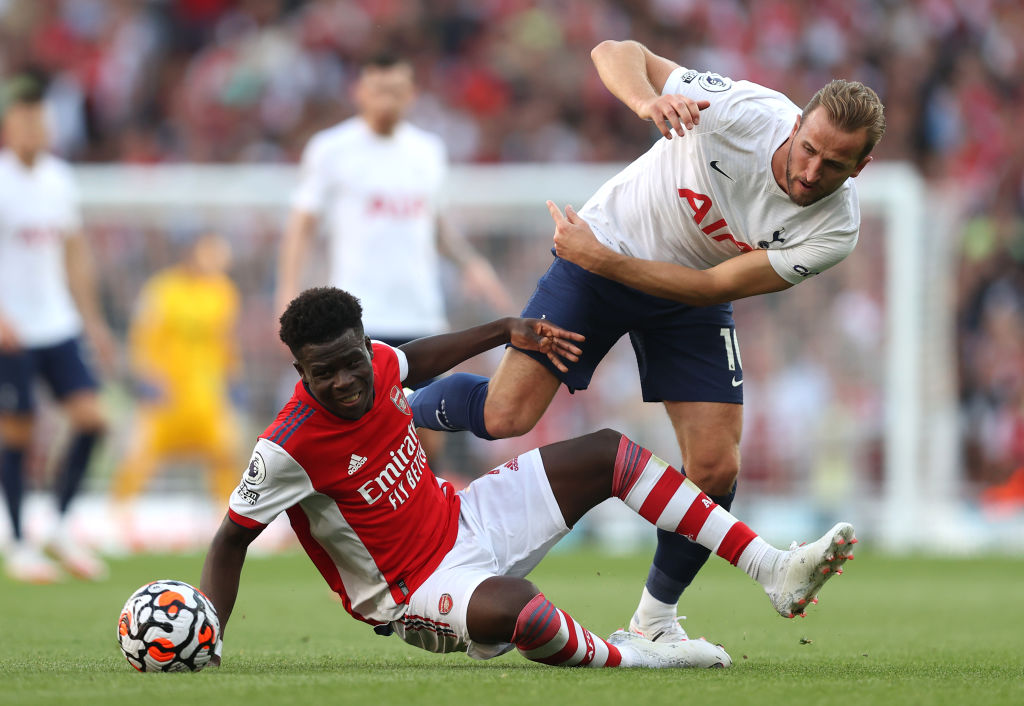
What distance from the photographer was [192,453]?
1206 cm

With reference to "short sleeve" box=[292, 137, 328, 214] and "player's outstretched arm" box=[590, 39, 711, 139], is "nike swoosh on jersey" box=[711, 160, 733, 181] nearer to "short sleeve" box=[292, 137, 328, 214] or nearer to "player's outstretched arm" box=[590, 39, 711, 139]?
"player's outstretched arm" box=[590, 39, 711, 139]

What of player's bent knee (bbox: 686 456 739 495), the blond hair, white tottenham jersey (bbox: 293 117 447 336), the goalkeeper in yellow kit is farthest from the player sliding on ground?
the goalkeeper in yellow kit

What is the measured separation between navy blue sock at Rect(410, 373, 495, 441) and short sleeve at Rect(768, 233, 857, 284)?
1.17m

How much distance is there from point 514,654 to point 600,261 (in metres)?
1.48

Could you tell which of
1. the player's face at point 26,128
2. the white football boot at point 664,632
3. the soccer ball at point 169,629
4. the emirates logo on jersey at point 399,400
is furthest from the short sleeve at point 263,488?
the player's face at point 26,128

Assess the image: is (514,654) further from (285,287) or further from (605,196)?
(285,287)


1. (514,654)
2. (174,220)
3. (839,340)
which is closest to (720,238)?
(514,654)

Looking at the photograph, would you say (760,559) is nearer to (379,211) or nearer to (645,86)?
(645,86)

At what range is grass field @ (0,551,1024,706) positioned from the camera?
3.67 m

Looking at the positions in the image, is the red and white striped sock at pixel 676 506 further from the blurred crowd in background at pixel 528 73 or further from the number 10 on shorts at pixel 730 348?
the blurred crowd in background at pixel 528 73

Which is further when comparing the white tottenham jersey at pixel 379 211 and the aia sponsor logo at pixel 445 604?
the white tottenham jersey at pixel 379 211

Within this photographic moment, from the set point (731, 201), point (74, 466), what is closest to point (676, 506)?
point (731, 201)

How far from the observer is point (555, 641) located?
4.21m

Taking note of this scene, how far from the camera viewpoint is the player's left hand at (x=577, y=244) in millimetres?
4859
